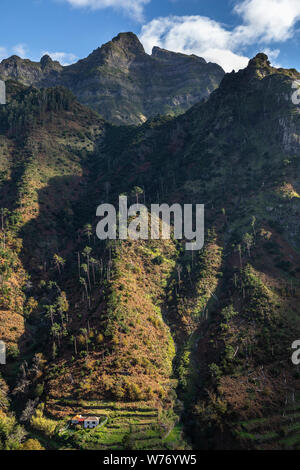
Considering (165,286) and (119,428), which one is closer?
(119,428)

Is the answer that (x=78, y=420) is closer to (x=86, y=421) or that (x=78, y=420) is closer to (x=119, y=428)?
(x=86, y=421)

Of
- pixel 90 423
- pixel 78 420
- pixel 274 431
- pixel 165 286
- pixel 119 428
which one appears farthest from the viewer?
pixel 165 286

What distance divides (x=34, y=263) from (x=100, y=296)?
27.1 meters

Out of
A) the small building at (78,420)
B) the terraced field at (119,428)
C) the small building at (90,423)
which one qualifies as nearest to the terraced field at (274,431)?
the terraced field at (119,428)

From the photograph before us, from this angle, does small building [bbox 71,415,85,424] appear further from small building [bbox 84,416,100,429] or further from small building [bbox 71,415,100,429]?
small building [bbox 84,416,100,429]

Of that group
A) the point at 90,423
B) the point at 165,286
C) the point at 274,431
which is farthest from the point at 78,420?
the point at 165,286

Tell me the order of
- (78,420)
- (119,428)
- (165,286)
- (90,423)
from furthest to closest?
(165,286) < (78,420) < (119,428) < (90,423)

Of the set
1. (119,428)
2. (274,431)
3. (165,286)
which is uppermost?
(165,286)

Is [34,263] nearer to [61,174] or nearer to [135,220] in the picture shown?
[135,220]

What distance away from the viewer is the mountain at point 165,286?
2258 inches

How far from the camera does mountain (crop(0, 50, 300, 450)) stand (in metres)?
57.3

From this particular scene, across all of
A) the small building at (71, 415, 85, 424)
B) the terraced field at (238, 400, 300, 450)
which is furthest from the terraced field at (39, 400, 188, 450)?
the terraced field at (238, 400, 300, 450)

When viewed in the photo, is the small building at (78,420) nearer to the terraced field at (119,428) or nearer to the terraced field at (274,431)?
the terraced field at (119,428)

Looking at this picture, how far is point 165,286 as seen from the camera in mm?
89312
